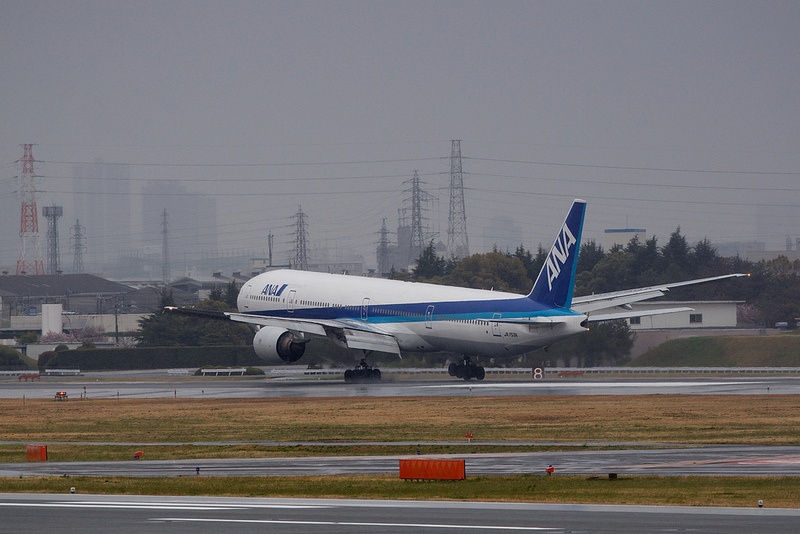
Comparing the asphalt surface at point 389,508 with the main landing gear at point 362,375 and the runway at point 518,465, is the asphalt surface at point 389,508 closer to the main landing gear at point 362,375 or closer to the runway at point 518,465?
the runway at point 518,465

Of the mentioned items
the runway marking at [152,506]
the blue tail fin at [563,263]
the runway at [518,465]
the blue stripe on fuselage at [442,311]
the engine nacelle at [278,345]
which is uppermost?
the blue tail fin at [563,263]

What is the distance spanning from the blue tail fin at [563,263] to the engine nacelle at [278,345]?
50.7 ft

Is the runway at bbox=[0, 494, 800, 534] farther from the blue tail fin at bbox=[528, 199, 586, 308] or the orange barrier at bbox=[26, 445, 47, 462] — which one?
the blue tail fin at bbox=[528, 199, 586, 308]

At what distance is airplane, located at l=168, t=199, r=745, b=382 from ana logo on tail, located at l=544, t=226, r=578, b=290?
49 millimetres

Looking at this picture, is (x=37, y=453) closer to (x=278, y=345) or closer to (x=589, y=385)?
(x=589, y=385)

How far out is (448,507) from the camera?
2083cm

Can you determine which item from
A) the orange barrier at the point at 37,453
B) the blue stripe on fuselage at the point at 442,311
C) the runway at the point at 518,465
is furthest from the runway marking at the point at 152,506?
the blue stripe on fuselage at the point at 442,311

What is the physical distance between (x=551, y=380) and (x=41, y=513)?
44.2 metres

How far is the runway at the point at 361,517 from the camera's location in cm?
1833

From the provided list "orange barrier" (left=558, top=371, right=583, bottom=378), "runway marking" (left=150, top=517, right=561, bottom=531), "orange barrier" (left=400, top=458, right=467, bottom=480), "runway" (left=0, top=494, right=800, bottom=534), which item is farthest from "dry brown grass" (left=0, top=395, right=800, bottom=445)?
"orange barrier" (left=558, top=371, right=583, bottom=378)

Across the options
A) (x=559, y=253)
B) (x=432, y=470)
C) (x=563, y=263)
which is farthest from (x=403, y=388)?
(x=432, y=470)

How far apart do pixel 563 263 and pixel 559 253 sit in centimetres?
54

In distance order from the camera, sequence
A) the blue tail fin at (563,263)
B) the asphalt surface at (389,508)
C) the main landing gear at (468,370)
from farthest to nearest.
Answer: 1. the main landing gear at (468,370)
2. the blue tail fin at (563,263)
3. the asphalt surface at (389,508)

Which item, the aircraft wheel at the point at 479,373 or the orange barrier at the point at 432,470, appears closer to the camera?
the orange barrier at the point at 432,470
